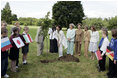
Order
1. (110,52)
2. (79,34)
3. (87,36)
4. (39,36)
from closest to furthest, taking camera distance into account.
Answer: (110,52), (39,36), (87,36), (79,34)

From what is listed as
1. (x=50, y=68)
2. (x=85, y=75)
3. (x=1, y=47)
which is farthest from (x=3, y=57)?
(x=85, y=75)

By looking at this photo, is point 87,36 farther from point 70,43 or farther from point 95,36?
point 70,43

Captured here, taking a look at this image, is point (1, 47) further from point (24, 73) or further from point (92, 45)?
point (92, 45)

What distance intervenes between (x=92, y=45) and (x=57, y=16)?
37.0 m

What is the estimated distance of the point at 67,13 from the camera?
4466 centimetres

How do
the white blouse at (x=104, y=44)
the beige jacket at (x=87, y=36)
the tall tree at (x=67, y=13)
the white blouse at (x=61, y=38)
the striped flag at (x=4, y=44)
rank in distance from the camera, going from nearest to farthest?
the striped flag at (x=4, y=44), the white blouse at (x=104, y=44), the white blouse at (x=61, y=38), the beige jacket at (x=87, y=36), the tall tree at (x=67, y=13)

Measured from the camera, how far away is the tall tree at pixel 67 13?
4369cm

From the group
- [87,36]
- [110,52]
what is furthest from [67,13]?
[110,52]

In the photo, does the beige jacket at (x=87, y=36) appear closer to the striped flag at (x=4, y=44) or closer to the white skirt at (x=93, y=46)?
the white skirt at (x=93, y=46)

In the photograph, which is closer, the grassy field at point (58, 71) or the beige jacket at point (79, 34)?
the grassy field at point (58, 71)

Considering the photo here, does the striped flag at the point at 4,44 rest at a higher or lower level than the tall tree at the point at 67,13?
lower

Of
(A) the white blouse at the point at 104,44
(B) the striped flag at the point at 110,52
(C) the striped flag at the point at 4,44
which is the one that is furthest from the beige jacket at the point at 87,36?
(C) the striped flag at the point at 4,44

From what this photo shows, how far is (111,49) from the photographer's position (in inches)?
203

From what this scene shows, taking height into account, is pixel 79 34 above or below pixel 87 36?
above
